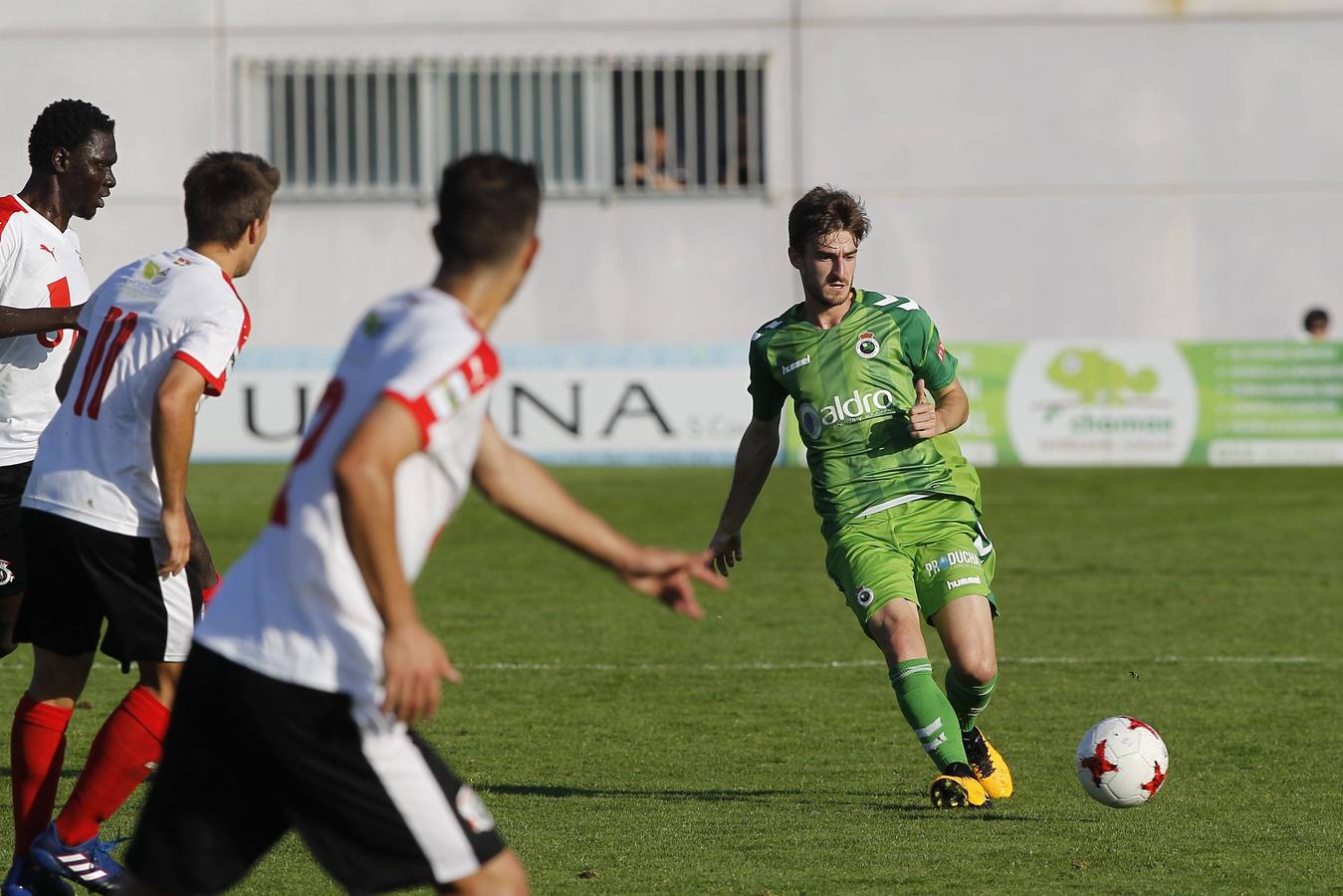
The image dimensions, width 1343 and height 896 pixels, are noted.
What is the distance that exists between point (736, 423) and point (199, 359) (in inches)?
616

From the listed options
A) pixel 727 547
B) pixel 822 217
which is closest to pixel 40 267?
pixel 727 547

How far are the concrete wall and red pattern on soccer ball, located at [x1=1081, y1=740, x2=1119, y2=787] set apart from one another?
1773 centimetres

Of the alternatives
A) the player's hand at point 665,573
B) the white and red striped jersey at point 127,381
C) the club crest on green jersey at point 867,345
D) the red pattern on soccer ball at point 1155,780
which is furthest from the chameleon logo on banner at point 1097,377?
the player's hand at point 665,573

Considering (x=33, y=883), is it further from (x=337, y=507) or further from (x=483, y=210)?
(x=483, y=210)

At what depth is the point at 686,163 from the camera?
2377cm

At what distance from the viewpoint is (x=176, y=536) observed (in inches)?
196

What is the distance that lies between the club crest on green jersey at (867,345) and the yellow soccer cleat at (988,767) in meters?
1.33

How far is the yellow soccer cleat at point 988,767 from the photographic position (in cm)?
651

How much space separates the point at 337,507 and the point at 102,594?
1.84 meters

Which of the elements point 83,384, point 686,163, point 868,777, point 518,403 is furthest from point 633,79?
point 83,384

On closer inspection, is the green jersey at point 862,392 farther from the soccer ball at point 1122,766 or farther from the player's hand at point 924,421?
the soccer ball at point 1122,766

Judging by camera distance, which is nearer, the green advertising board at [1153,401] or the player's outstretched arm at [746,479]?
the player's outstretched arm at [746,479]

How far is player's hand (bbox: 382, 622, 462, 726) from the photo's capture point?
3.40 m

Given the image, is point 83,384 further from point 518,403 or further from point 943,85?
point 943,85
